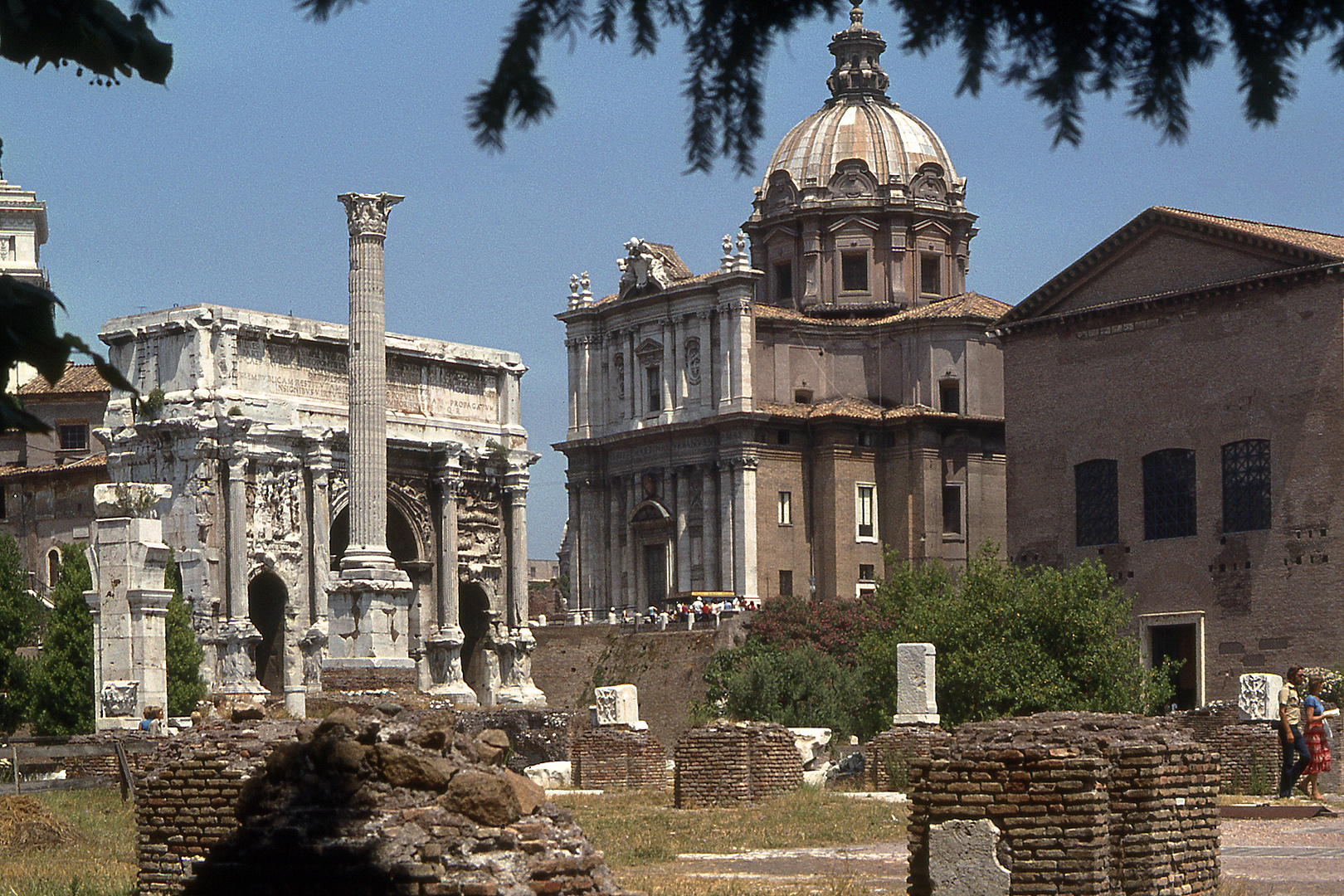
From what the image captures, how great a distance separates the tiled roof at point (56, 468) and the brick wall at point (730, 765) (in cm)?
3388

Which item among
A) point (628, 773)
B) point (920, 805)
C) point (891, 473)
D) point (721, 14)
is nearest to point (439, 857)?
point (920, 805)

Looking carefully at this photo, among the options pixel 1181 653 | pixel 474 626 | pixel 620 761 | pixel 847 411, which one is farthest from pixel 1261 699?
pixel 847 411

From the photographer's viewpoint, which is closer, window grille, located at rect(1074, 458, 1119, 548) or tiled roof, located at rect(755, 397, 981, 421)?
window grille, located at rect(1074, 458, 1119, 548)

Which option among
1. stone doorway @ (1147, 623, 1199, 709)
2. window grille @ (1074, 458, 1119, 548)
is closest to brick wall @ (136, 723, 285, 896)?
stone doorway @ (1147, 623, 1199, 709)

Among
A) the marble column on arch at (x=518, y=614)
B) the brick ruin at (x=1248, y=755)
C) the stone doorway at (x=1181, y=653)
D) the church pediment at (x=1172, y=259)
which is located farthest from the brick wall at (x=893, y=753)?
the marble column on arch at (x=518, y=614)

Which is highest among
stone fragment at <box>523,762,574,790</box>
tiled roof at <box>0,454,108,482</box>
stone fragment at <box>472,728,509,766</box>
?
tiled roof at <box>0,454,108,482</box>

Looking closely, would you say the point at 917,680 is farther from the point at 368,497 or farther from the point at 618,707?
the point at 368,497

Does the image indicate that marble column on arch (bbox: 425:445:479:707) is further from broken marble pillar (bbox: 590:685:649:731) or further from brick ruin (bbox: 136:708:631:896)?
brick ruin (bbox: 136:708:631:896)

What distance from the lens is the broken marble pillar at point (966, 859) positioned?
12875 mm

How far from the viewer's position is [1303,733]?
22094mm

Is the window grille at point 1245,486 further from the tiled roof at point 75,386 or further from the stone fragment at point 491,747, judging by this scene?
the stone fragment at point 491,747

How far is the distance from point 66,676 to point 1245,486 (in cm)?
2553

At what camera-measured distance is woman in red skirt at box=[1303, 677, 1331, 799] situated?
72.0 feet

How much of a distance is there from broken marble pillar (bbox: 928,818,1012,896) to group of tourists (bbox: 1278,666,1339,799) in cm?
987
